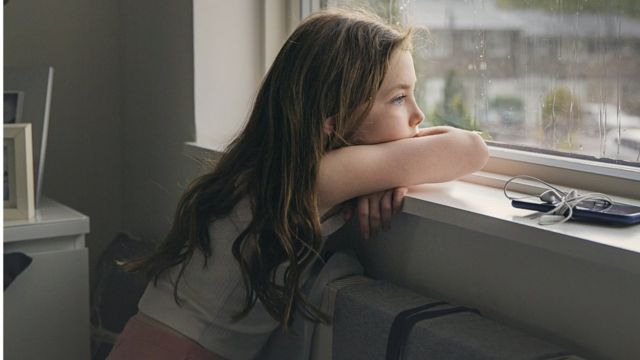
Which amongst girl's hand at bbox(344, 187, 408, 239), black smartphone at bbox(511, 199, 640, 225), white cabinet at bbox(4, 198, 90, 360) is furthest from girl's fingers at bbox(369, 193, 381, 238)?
white cabinet at bbox(4, 198, 90, 360)

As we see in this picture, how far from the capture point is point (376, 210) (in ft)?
4.01

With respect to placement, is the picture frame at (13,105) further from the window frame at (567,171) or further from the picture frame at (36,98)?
the window frame at (567,171)

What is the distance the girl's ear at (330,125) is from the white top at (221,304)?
13 cm

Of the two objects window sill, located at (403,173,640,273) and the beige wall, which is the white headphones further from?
the beige wall

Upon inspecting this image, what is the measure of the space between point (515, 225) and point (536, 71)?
0.37m

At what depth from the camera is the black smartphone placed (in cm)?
97

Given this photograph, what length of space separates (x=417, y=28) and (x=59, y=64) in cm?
114

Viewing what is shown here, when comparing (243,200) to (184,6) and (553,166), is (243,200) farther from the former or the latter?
(184,6)

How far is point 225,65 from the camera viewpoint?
6.10ft

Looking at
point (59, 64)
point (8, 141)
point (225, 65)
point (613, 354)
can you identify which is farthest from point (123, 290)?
point (613, 354)

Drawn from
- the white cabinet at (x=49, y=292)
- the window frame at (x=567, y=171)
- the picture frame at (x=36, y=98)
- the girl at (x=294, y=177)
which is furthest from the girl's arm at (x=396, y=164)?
the picture frame at (x=36, y=98)

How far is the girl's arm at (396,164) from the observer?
119 centimetres

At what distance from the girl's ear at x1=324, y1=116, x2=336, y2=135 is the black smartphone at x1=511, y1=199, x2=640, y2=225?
0.30 metres

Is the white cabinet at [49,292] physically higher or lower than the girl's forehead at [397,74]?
lower
